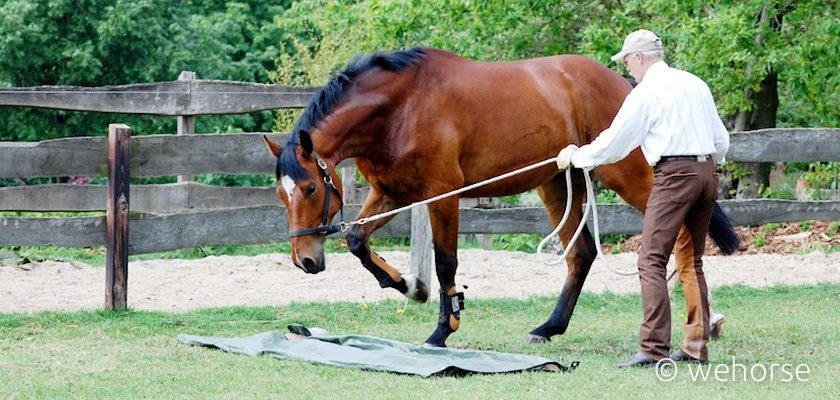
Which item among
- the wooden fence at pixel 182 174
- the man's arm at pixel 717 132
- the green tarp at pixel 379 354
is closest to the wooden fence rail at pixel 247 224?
the wooden fence at pixel 182 174

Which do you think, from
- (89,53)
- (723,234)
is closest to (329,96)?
(723,234)

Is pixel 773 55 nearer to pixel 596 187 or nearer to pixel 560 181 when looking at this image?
pixel 596 187

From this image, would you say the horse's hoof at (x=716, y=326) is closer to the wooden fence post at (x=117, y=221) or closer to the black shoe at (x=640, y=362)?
the black shoe at (x=640, y=362)

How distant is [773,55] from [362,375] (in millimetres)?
7414

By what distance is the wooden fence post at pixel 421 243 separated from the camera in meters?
8.43

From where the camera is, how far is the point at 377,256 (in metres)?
6.76

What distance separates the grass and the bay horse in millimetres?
642

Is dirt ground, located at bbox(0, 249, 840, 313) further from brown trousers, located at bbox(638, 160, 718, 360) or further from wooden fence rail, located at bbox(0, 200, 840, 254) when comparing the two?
brown trousers, located at bbox(638, 160, 718, 360)

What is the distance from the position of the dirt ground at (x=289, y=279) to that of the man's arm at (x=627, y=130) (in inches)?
143

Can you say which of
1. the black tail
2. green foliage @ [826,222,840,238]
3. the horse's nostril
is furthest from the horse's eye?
green foliage @ [826,222,840,238]

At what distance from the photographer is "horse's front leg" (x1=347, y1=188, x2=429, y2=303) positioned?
6.56m

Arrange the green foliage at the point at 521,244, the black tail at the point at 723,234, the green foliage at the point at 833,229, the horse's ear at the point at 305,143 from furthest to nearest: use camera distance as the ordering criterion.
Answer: the green foliage at the point at 521,244
the green foliage at the point at 833,229
the black tail at the point at 723,234
the horse's ear at the point at 305,143

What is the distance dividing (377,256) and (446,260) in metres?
0.46

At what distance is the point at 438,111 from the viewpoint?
259 inches
